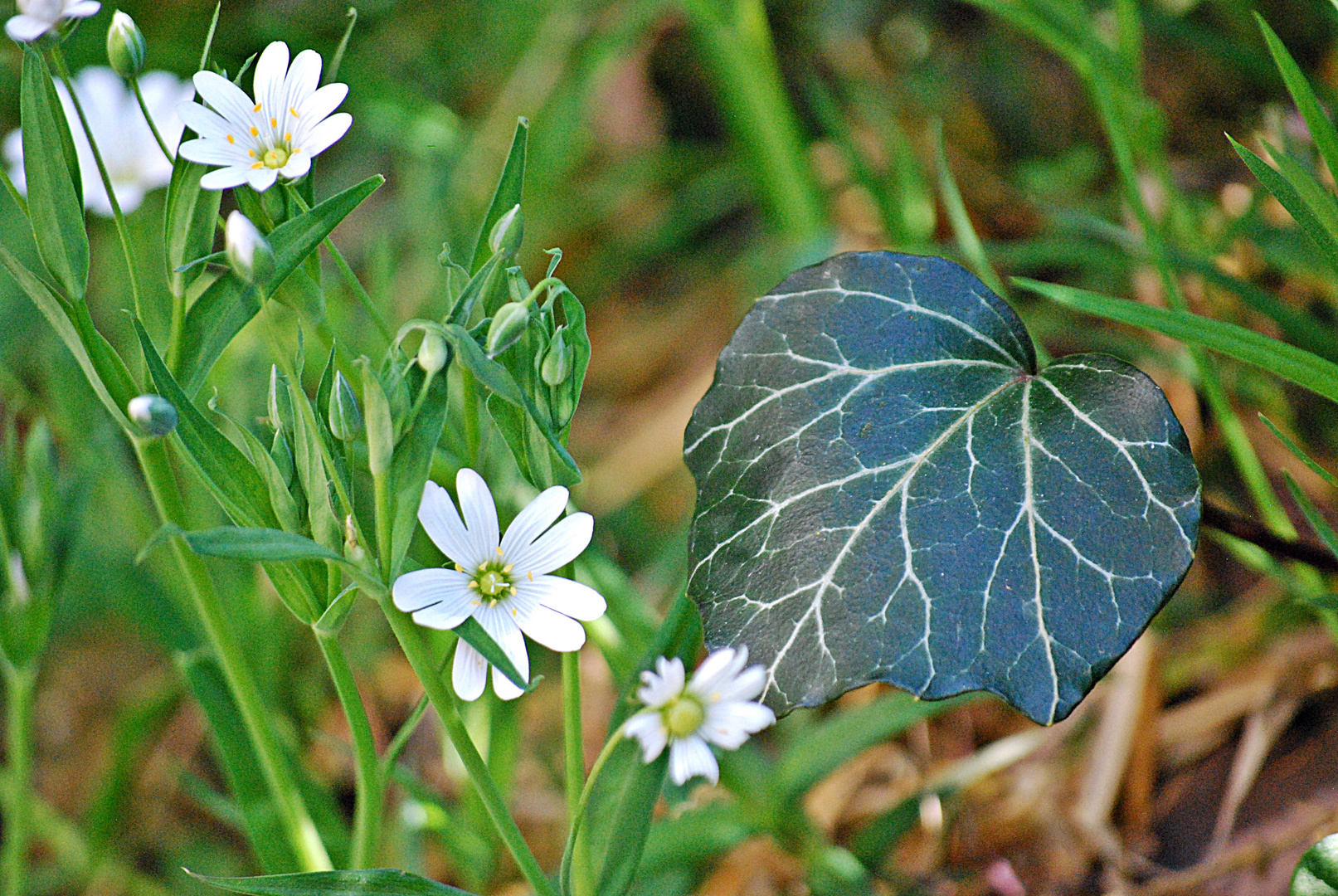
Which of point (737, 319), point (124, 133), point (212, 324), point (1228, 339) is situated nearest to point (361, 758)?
point (212, 324)

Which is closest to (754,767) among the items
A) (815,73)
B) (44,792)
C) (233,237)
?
(233,237)

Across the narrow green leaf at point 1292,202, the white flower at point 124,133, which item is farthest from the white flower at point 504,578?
the white flower at point 124,133

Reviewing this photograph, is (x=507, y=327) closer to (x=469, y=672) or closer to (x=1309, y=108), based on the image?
(x=469, y=672)

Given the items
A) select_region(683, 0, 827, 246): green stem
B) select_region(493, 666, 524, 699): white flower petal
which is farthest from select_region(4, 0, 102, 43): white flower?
select_region(683, 0, 827, 246): green stem

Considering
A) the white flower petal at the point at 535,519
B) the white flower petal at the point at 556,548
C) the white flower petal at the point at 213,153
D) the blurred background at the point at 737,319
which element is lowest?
the blurred background at the point at 737,319

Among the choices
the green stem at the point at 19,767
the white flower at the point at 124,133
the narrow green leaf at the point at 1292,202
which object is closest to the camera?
the narrow green leaf at the point at 1292,202

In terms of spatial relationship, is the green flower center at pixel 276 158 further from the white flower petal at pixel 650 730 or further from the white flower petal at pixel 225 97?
the white flower petal at pixel 650 730
